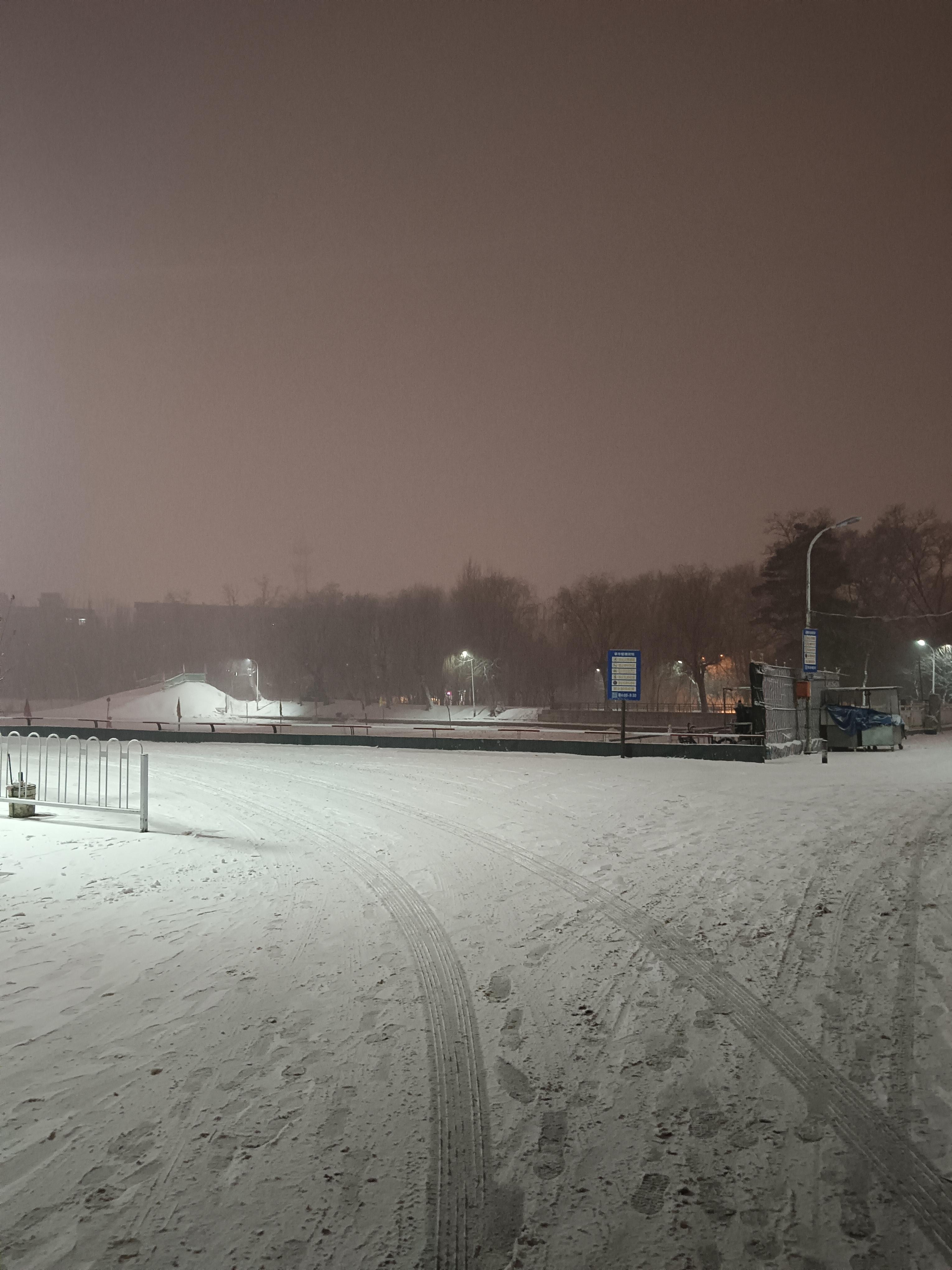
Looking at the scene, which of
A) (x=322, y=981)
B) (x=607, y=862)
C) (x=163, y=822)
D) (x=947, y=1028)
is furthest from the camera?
(x=163, y=822)

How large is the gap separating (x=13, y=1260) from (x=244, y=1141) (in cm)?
96

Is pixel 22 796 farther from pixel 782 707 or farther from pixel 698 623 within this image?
pixel 698 623

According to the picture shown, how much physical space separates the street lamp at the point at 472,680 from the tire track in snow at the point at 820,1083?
61218 mm

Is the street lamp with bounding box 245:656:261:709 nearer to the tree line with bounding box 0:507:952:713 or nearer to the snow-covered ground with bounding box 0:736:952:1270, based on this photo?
the tree line with bounding box 0:507:952:713

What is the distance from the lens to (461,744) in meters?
27.0

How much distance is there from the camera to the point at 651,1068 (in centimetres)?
438

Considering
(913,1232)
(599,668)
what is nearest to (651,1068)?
(913,1232)

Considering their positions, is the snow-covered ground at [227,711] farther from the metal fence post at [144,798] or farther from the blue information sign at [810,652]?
the metal fence post at [144,798]

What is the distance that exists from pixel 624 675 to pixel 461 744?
6.32 meters

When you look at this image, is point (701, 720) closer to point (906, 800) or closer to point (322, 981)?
point (906, 800)

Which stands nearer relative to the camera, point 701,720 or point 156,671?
point 701,720

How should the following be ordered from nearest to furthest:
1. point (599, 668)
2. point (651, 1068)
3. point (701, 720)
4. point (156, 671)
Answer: point (651, 1068) < point (701, 720) < point (599, 668) < point (156, 671)

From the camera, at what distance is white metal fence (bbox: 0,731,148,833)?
11.9 metres

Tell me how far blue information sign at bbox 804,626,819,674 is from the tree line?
30.7 m
